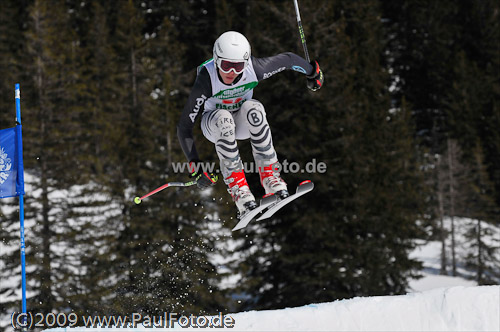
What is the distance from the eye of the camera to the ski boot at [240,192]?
6496 millimetres

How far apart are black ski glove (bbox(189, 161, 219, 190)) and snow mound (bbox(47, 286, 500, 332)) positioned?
4.42 meters

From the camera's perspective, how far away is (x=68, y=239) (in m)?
19.4

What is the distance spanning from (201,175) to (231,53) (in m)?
1.44

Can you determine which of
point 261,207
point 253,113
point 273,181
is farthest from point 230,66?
point 261,207

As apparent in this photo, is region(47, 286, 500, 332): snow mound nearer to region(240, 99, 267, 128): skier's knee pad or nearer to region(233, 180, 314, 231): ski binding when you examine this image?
region(233, 180, 314, 231): ski binding

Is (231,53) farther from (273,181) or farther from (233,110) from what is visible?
(273,181)

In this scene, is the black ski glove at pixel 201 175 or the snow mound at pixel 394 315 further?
the snow mound at pixel 394 315

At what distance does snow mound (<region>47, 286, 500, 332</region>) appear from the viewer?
400 inches

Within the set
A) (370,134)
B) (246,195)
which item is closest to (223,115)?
(246,195)

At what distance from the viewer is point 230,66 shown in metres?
5.93

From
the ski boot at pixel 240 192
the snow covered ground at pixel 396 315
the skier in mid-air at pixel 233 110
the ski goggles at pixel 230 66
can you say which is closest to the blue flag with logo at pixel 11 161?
the snow covered ground at pixel 396 315

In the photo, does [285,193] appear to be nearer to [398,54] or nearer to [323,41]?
[323,41]

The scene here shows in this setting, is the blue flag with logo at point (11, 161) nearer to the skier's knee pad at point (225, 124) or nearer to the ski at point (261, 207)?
the skier's knee pad at point (225, 124)

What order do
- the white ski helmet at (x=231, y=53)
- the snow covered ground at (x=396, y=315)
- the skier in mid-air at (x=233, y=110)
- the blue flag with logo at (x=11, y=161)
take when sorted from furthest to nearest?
the snow covered ground at (x=396, y=315) < the blue flag with logo at (x=11, y=161) < the skier in mid-air at (x=233, y=110) < the white ski helmet at (x=231, y=53)
